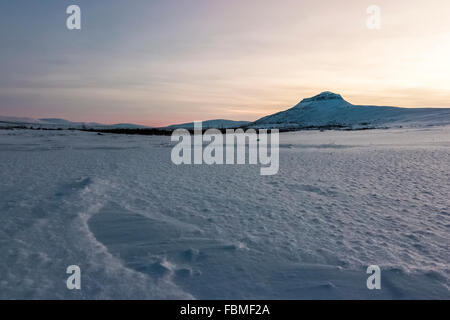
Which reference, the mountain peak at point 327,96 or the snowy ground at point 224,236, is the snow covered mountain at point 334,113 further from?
the snowy ground at point 224,236

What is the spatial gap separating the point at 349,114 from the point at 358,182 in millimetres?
93557

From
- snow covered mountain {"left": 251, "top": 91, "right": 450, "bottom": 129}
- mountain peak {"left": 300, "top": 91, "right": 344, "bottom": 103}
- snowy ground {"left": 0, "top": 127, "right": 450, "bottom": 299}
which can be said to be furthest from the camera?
mountain peak {"left": 300, "top": 91, "right": 344, "bottom": 103}

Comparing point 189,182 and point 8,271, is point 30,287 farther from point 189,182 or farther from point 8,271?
point 189,182

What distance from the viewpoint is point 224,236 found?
454cm

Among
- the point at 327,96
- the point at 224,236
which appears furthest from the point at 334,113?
the point at 224,236

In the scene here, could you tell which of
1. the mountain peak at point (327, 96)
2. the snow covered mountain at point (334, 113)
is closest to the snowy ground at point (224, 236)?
the snow covered mountain at point (334, 113)

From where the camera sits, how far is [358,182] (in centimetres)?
805

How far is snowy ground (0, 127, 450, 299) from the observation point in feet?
10.6

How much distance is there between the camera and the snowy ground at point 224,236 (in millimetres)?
3230

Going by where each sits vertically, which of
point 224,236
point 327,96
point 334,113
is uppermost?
point 327,96

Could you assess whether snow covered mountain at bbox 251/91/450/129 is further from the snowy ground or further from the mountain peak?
the snowy ground

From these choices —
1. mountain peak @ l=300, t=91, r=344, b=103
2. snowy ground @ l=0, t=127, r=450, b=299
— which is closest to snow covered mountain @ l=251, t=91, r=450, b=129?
mountain peak @ l=300, t=91, r=344, b=103

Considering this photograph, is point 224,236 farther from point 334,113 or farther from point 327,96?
point 327,96
